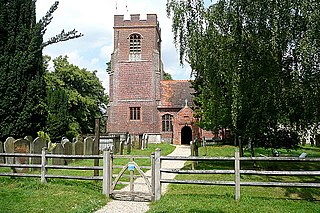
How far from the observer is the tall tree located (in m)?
13.1

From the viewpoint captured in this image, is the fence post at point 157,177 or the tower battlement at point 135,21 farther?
the tower battlement at point 135,21

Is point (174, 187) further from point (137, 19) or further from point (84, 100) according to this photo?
point (84, 100)

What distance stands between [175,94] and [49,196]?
120 feet

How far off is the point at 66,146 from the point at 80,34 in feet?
27.2

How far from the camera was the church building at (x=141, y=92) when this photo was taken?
43.2 metres

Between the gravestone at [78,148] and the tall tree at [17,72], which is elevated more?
the tall tree at [17,72]

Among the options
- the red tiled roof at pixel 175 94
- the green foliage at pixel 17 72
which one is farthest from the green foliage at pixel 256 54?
the red tiled roof at pixel 175 94

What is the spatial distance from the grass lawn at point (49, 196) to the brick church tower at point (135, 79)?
31.9 metres

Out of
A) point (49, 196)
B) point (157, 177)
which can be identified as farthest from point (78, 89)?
point (157, 177)

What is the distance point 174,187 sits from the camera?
1128cm

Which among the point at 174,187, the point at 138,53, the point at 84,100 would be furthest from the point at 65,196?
the point at 84,100

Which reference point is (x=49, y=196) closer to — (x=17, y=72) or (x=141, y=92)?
(x=17, y=72)

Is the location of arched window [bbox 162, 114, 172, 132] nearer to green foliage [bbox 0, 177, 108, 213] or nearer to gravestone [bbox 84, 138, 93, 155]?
gravestone [bbox 84, 138, 93, 155]

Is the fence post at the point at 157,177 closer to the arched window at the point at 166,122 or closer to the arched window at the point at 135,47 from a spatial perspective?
the arched window at the point at 166,122
